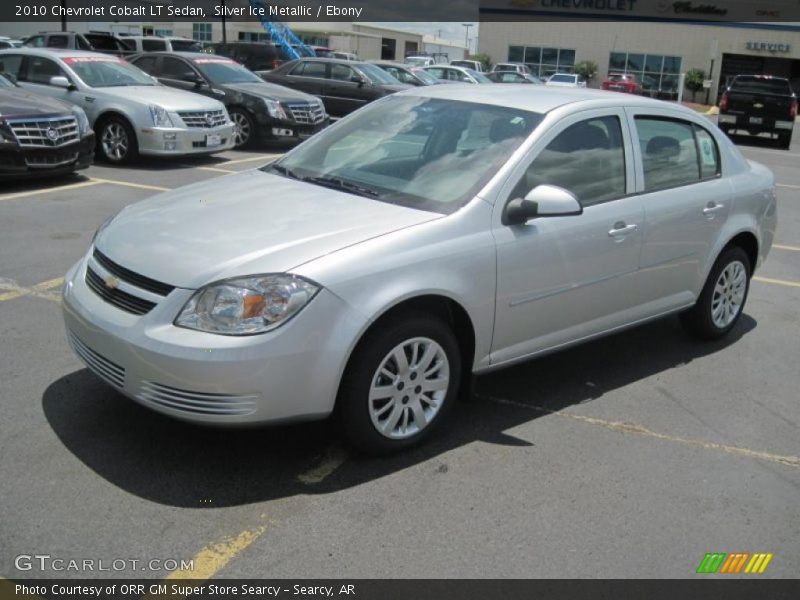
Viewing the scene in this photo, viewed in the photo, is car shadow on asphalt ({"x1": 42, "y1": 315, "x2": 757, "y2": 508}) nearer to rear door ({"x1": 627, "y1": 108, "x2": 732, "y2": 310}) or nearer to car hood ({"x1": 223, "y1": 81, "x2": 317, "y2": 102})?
rear door ({"x1": 627, "y1": 108, "x2": 732, "y2": 310})

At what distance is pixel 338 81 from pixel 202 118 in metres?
7.72

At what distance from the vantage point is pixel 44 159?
9.76 meters

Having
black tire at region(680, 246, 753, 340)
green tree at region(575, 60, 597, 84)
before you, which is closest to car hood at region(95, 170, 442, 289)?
black tire at region(680, 246, 753, 340)

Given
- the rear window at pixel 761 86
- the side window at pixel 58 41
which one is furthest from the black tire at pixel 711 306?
the side window at pixel 58 41

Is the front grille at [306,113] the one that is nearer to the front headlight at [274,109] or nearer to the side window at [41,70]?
the front headlight at [274,109]

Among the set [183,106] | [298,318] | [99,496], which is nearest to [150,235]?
[298,318]

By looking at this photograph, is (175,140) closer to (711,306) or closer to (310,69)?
(711,306)

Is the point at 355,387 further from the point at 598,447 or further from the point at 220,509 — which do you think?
the point at 598,447

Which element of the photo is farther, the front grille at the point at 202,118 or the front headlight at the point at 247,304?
the front grille at the point at 202,118

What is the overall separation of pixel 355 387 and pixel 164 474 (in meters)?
0.92

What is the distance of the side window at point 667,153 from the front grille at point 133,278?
2924 mm

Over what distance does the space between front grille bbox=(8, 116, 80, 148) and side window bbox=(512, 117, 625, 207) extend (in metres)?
7.18

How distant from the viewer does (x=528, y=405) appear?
468 cm

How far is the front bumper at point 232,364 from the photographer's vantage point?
339 cm
